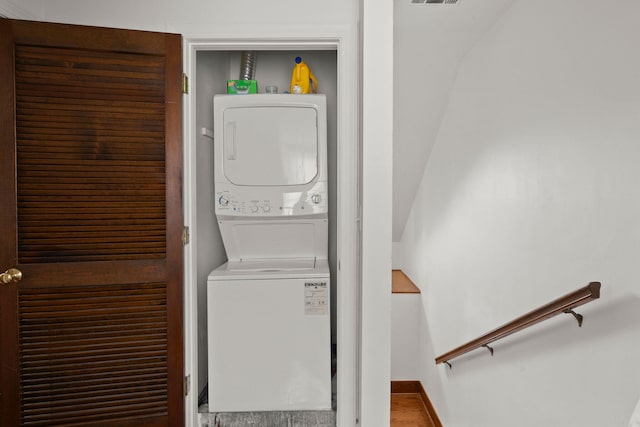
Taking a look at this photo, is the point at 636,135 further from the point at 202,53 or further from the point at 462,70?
the point at 202,53

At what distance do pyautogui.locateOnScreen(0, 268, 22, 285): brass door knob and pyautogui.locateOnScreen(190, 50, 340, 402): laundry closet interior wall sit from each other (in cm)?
73

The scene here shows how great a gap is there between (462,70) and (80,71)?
205 centimetres

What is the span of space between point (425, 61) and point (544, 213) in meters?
1.20

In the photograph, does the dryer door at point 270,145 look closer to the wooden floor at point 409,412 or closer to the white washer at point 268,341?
the white washer at point 268,341

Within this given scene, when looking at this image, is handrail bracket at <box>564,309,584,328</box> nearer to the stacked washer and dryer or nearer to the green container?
the stacked washer and dryer

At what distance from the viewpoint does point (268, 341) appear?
79.9 inches

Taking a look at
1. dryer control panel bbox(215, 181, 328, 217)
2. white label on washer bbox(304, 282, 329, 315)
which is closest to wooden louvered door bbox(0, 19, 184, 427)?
dryer control panel bbox(215, 181, 328, 217)

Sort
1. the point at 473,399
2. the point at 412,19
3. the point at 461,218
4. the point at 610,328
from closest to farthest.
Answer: the point at 610,328 → the point at 412,19 → the point at 473,399 → the point at 461,218

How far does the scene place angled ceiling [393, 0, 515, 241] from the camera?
1.96m

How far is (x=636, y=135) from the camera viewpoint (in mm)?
1124

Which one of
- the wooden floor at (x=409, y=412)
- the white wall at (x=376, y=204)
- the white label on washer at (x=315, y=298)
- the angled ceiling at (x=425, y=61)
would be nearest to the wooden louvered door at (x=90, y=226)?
the white label on washer at (x=315, y=298)

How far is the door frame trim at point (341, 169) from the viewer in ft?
6.02

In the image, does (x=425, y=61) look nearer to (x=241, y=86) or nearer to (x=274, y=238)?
(x=241, y=86)

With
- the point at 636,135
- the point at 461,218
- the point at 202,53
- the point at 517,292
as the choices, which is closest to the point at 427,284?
the point at 461,218
